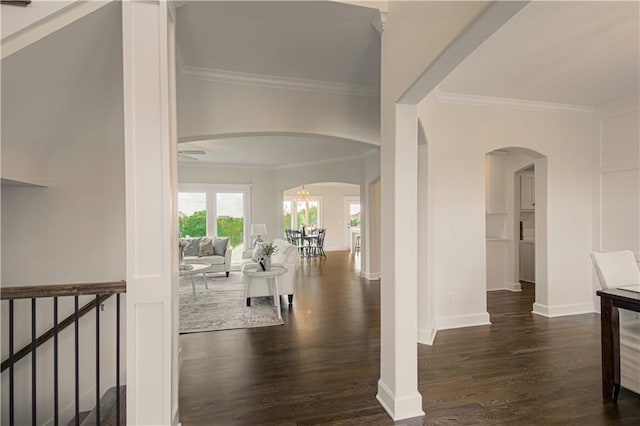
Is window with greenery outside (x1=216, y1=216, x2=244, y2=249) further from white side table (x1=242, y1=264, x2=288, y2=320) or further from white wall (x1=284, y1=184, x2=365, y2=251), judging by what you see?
white wall (x1=284, y1=184, x2=365, y2=251)

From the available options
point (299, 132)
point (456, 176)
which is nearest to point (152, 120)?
point (299, 132)

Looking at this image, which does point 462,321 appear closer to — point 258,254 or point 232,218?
point 258,254

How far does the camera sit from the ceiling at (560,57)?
223 cm

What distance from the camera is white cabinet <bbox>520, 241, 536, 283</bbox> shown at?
238 inches

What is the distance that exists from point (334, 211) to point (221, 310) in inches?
339

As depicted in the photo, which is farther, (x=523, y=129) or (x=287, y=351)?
(x=523, y=129)

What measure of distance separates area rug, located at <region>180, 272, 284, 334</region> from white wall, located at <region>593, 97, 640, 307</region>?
4594 millimetres

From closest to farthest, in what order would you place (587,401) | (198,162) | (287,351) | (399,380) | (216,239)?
(399,380) → (587,401) → (287,351) → (216,239) → (198,162)

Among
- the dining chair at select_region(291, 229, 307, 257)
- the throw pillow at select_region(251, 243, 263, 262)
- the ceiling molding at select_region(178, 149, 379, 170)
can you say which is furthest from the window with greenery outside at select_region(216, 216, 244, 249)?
the throw pillow at select_region(251, 243, 263, 262)

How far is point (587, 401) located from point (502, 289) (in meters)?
3.43

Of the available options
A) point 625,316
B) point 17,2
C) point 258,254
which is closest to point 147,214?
point 17,2

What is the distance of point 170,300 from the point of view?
1.83 m

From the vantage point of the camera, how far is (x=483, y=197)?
3973mm

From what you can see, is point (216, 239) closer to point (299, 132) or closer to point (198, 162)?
point (198, 162)
